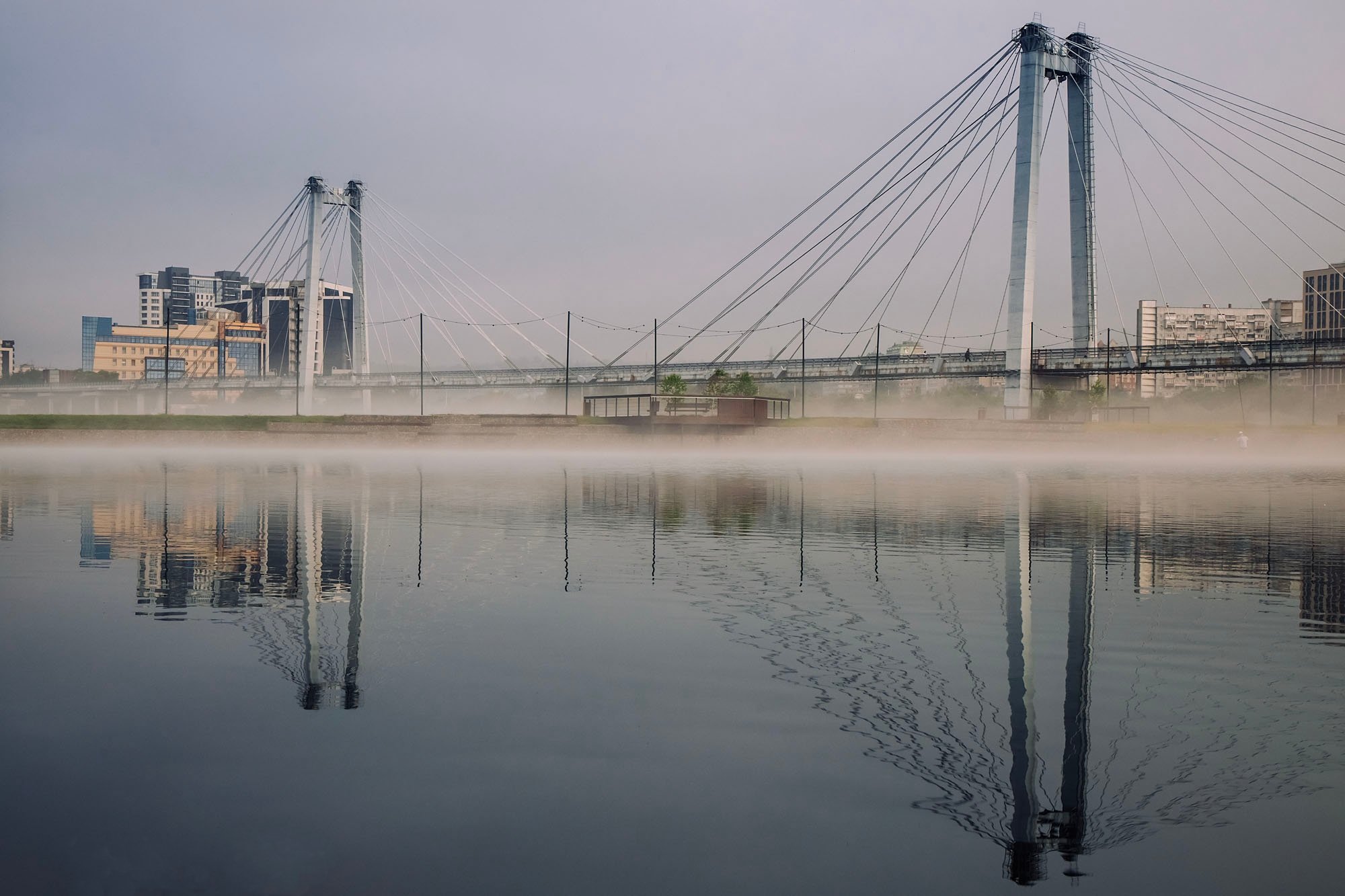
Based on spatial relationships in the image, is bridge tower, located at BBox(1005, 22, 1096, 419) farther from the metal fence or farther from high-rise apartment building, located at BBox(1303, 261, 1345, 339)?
high-rise apartment building, located at BBox(1303, 261, 1345, 339)

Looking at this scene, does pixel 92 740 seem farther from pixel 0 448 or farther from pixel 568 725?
pixel 0 448

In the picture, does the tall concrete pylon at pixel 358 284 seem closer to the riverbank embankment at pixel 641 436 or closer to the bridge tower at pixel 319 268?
the bridge tower at pixel 319 268

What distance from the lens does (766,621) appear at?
26.6 feet

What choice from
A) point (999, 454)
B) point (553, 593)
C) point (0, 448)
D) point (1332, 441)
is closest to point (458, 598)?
point (553, 593)

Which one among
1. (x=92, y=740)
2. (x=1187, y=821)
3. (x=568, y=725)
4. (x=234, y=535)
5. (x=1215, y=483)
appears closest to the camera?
(x=1187, y=821)

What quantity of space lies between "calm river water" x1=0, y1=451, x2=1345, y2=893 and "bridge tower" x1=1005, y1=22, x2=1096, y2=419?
4333 centimetres

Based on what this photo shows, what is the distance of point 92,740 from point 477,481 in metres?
20.7

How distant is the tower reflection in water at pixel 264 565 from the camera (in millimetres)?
6879

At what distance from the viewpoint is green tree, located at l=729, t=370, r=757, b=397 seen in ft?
264

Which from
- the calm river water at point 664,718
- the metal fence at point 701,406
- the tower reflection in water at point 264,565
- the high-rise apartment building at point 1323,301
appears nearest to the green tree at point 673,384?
the metal fence at point 701,406

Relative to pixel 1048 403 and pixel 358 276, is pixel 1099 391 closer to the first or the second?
pixel 1048 403

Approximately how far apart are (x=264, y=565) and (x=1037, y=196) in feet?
170

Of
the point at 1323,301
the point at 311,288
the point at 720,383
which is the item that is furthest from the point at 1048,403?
the point at 1323,301

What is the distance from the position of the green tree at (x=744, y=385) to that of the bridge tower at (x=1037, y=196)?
2614 centimetres
